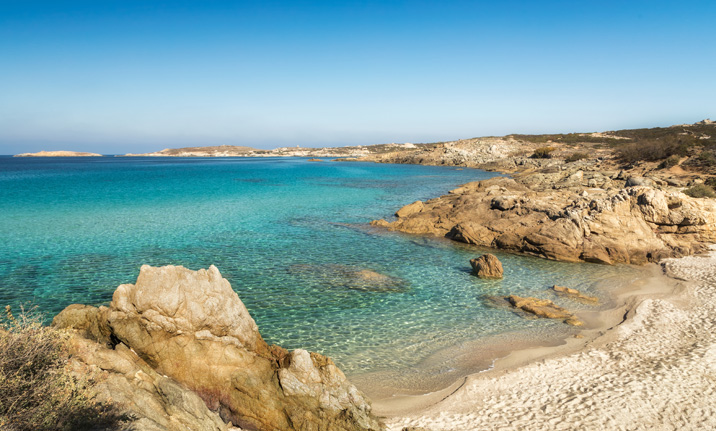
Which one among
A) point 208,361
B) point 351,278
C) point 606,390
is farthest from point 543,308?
point 208,361

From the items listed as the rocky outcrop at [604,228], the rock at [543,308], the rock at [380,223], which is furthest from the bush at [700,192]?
the rock at [543,308]

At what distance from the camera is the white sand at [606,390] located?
8.23m

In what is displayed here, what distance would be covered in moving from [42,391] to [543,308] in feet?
46.2

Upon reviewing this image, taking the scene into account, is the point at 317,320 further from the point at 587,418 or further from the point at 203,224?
the point at 203,224

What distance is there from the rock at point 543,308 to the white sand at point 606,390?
1.36 meters

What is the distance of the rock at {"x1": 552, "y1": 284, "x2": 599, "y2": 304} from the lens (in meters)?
15.5

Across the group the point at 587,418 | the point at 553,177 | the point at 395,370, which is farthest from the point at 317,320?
the point at 553,177

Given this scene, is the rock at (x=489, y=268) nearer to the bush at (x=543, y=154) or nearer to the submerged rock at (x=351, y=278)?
Result: the submerged rock at (x=351, y=278)

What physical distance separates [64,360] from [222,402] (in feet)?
9.86

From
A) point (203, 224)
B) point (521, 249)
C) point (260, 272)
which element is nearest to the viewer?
point (260, 272)

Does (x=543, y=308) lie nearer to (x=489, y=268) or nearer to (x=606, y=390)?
(x=489, y=268)

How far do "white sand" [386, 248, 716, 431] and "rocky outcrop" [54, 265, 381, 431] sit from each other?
5.16ft

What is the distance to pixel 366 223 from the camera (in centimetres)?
2998

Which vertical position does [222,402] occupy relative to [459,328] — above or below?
above
